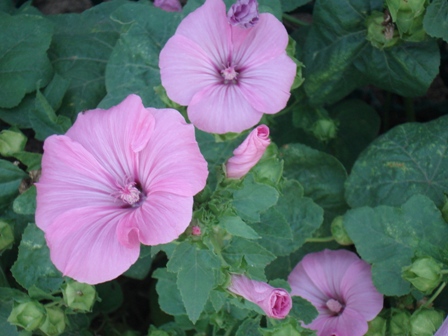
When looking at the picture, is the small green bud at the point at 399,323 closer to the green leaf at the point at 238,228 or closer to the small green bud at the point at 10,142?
the green leaf at the point at 238,228

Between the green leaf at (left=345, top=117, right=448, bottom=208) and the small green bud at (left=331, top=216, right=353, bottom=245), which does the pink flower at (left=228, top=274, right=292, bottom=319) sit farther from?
the green leaf at (left=345, top=117, right=448, bottom=208)

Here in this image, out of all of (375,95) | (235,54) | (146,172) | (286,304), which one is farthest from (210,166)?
(375,95)

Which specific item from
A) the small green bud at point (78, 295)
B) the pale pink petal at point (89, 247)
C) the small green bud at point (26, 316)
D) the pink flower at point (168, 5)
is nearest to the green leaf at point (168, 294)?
the small green bud at point (78, 295)

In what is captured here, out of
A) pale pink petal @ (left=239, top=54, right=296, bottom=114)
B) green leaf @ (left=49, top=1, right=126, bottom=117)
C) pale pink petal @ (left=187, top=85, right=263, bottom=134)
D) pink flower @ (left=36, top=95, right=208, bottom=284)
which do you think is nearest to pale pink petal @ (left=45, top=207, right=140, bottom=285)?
pink flower @ (left=36, top=95, right=208, bottom=284)

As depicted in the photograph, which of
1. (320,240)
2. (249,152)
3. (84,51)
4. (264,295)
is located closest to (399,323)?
(320,240)

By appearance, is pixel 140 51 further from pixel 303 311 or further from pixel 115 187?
pixel 303 311

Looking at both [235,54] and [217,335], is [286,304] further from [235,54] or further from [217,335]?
[235,54]
